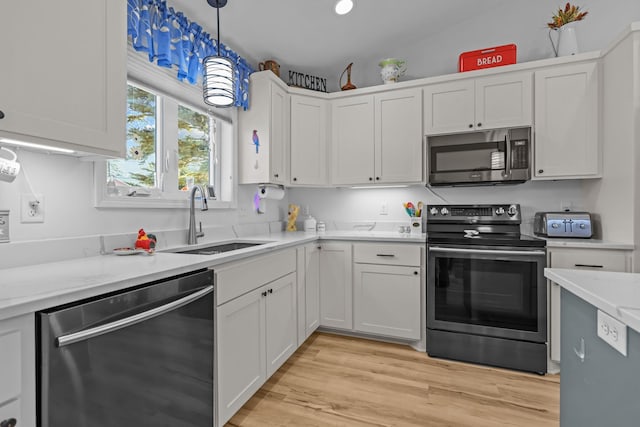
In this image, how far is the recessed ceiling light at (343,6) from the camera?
249 centimetres

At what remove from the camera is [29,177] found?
135 cm

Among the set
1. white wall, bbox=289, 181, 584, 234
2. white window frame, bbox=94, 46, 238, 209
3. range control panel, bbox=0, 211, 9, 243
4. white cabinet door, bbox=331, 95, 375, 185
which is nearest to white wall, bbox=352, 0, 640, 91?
white cabinet door, bbox=331, 95, 375, 185

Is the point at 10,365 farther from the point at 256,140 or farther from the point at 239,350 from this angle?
the point at 256,140

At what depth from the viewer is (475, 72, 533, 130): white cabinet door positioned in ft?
8.15

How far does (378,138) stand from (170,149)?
177cm

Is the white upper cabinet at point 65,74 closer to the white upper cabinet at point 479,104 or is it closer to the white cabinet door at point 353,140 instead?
the white cabinet door at point 353,140

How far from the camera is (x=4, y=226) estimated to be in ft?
4.12

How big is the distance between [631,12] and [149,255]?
3.99 meters

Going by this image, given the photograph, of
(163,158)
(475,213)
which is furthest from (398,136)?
(163,158)

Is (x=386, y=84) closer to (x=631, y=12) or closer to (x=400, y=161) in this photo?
(x=400, y=161)

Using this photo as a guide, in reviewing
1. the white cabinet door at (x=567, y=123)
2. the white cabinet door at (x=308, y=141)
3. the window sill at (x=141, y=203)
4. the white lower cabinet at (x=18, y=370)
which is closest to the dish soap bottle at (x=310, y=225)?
the white cabinet door at (x=308, y=141)

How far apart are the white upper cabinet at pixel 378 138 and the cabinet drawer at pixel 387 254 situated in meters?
0.65

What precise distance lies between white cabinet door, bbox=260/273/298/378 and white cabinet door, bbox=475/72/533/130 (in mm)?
2019

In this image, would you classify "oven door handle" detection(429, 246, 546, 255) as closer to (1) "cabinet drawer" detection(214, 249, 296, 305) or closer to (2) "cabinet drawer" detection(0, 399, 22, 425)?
(1) "cabinet drawer" detection(214, 249, 296, 305)
